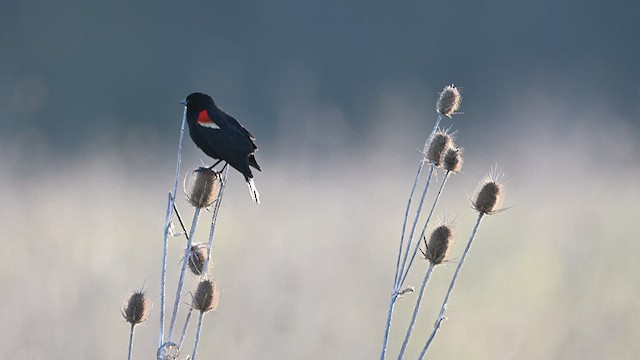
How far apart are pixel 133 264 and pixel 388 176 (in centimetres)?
245

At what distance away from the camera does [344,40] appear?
15883mm

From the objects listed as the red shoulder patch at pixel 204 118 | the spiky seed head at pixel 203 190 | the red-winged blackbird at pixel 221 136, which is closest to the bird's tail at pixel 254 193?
the red-winged blackbird at pixel 221 136

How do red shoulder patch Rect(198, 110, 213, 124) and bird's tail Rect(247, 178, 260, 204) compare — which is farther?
red shoulder patch Rect(198, 110, 213, 124)

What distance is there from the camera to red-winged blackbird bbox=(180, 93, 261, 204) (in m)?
4.07

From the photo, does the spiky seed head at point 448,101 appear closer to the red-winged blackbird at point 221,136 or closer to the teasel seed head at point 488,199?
the teasel seed head at point 488,199

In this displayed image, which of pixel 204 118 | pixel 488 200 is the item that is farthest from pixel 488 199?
pixel 204 118

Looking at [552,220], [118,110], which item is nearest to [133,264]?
[552,220]

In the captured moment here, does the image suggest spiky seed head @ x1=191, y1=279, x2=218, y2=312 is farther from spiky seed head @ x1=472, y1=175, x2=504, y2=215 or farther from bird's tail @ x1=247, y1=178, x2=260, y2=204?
spiky seed head @ x1=472, y1=175, x2=504, y2=215

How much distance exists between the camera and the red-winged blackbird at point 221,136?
4.07 metres

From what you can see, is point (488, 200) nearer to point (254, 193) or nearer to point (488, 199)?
point (488, 199)

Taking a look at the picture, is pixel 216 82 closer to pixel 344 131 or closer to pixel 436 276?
pixel 344 131

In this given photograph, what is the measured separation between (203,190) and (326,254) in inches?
119

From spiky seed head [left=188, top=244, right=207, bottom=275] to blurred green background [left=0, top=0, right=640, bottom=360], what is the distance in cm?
89

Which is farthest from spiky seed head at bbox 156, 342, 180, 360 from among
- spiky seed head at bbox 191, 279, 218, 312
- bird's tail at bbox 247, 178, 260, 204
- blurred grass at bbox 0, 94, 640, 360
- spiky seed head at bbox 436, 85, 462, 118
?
blurred grass at bbox 0, 94, 640, 360
